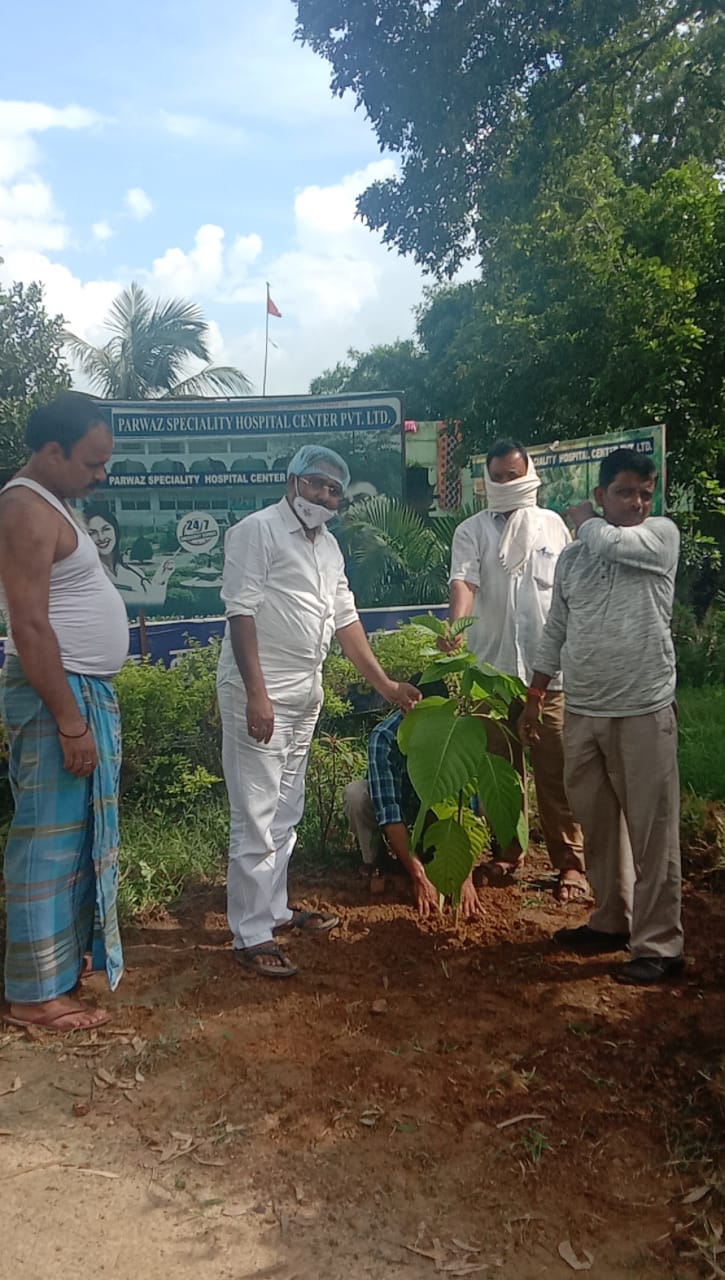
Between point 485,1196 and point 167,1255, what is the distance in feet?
2.30

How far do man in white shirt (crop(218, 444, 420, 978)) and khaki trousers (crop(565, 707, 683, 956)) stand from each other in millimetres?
975

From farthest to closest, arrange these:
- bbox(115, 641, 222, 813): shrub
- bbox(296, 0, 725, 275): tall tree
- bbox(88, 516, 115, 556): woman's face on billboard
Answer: bbox(296, 0, 725, 275): tall tree, bbox(88, 516, 115, 556): woman's face on billboard, bbox(115, 641, 222, 813): shrub

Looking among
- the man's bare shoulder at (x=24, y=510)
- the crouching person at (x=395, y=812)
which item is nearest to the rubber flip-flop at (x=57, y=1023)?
the crouching person at (x=395, y=812)

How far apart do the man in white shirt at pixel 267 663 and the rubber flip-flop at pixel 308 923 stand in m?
0.30

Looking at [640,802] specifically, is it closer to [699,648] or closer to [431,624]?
[431,624]

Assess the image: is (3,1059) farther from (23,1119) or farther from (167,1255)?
(167,1255)

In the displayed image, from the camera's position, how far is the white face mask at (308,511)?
3.24 meters

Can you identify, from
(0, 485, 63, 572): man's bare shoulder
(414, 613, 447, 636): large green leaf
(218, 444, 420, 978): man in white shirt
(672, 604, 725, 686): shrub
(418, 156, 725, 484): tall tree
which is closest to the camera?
(0, 485, 63, 572): man's bare shoulder

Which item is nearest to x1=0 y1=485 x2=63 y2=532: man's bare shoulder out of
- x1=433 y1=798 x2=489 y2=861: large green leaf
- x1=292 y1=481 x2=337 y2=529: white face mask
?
x1=292 y1=481 x2=337 y2=529: white face mask

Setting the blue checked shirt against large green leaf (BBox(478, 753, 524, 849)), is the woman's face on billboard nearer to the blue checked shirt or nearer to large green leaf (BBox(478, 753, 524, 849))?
the blue checked shirt

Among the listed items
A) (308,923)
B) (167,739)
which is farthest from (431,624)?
(167,739)

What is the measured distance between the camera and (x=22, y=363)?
48.2 ft

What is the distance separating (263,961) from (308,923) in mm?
402

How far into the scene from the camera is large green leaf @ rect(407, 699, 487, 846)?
2957 mm
